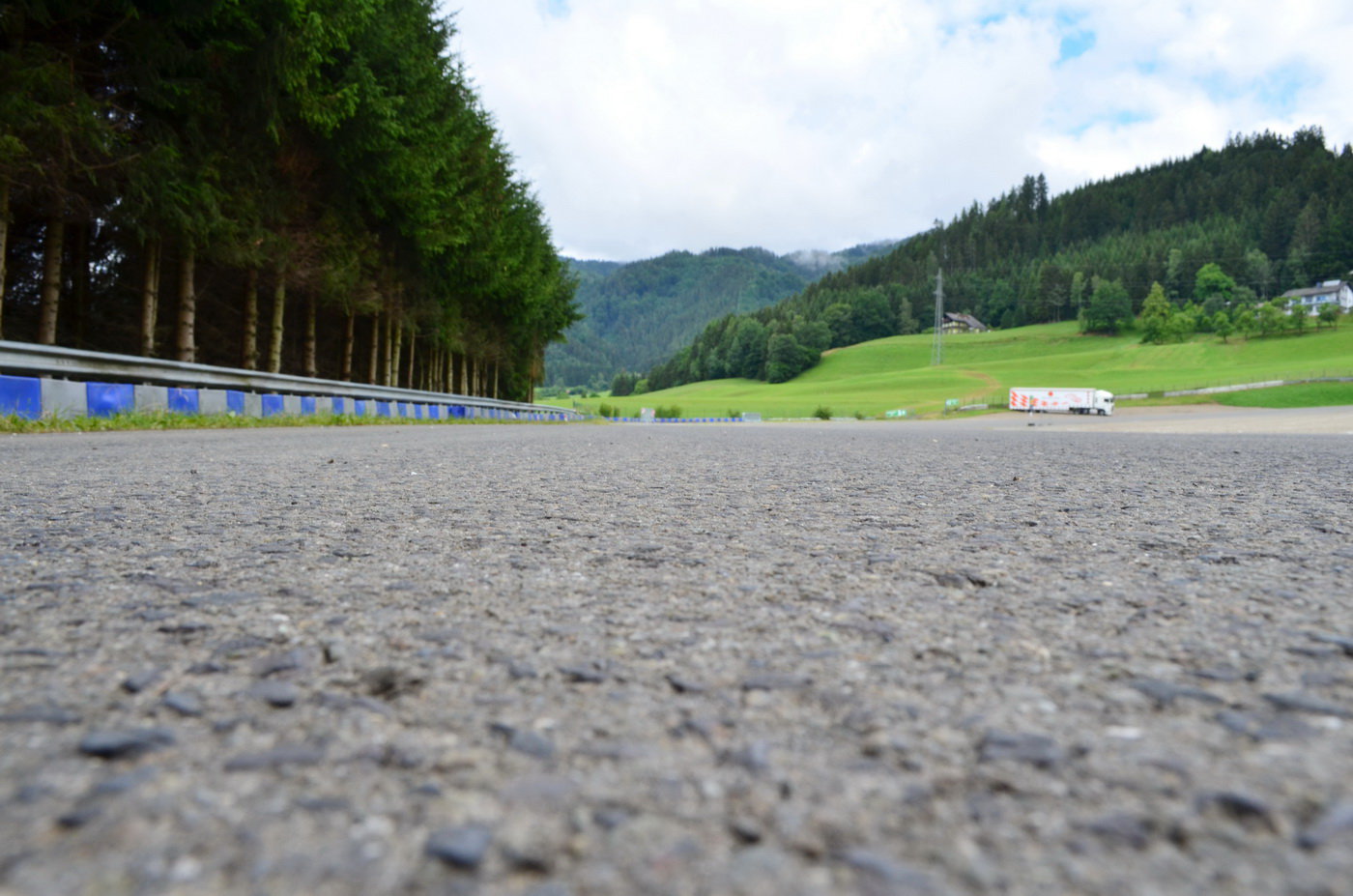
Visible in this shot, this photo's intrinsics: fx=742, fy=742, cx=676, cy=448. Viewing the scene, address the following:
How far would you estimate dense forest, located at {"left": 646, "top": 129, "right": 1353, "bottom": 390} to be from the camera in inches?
4852

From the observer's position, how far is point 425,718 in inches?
41.1

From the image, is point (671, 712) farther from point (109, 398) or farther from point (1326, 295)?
point (1326, 295)

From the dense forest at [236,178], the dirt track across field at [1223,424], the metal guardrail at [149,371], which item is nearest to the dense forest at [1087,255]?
the dirt track across field at [1223,424]

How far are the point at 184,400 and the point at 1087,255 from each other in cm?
16013

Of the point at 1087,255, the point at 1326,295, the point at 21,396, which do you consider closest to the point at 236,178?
the point at 21,396

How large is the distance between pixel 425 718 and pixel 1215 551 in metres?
2.33

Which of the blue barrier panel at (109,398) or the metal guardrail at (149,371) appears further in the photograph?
the blue barrier panel at (109,398)

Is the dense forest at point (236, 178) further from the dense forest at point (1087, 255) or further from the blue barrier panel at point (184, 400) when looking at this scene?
the dense forest at point (1087, 255)

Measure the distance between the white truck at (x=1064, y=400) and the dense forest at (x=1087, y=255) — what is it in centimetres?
6096

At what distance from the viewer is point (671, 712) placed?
1.06 m

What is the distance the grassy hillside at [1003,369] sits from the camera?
71.4m

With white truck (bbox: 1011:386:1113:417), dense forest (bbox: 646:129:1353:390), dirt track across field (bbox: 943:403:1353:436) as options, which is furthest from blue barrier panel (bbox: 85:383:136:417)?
dense forest (bbox: 646:129:1353:390)

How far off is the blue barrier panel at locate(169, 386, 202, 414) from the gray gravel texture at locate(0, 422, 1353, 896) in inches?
342

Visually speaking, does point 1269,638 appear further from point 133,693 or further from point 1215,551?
point 133,693
